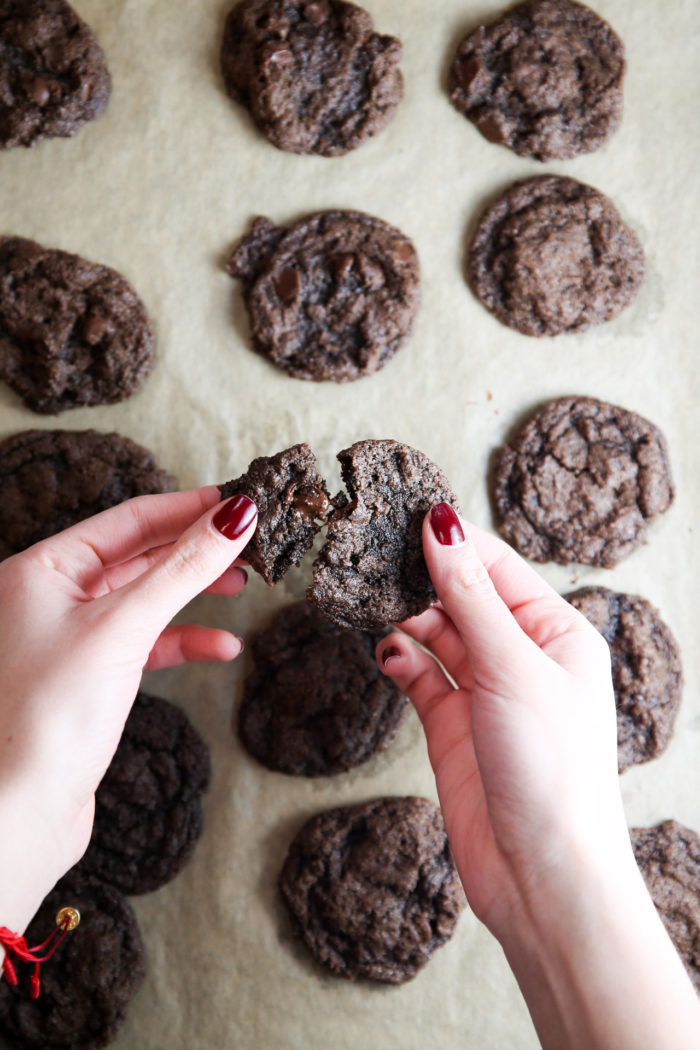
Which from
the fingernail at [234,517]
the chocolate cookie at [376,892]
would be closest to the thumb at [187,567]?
the fingernail at [234,517]

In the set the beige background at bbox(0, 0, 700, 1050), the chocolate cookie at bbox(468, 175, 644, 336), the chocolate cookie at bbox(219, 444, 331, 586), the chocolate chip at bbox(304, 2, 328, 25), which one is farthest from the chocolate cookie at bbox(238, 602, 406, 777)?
the chocolate chip at bbox(304, 2, 328, 25)

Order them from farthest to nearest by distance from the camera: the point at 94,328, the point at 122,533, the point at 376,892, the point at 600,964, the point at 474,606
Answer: the point at 94,328 → the point at 376,892 → the point at 122,533 → the point at 474,606 → the point at 600,964

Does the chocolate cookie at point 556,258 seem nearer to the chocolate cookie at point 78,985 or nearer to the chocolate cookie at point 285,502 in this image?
the chocolate cookie at point 285,502

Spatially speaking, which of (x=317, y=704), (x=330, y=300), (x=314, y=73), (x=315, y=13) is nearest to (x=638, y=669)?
(x=317, y=704)

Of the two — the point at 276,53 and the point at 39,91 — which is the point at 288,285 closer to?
the point at 276,53

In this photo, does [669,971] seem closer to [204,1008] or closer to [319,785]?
[319,785]

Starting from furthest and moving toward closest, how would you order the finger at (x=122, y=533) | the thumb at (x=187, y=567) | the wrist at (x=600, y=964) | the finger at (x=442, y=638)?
the finger at (x=442, y=638), the finger at (x=122, y=533), the thumb at (x=187, y=567), the wrist at (x=600, y=964)

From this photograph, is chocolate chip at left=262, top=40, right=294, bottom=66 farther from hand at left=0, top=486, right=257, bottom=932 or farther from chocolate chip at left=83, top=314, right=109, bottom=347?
hand at left=0, top=486, right=257, bottom=932
